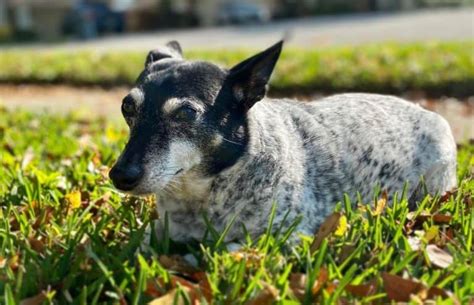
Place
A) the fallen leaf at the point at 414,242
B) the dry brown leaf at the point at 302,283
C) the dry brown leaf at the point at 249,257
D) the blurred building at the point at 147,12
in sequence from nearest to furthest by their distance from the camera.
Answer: the dry brown leaf at the point at 302,283
the dry brown leaf at the point at 249,257
the fallen leaf at the point at 414,242
the blurred building at the point at 147,12

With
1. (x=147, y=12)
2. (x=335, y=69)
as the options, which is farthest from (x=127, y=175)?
(x=147, y=12)

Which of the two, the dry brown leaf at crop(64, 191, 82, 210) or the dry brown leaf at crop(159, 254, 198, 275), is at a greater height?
the dry brown leaf at crop(159, 254, 198, 275)

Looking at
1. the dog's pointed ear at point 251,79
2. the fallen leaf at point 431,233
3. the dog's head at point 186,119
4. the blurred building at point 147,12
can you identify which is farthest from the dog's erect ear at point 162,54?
the blurred building at point 147,12

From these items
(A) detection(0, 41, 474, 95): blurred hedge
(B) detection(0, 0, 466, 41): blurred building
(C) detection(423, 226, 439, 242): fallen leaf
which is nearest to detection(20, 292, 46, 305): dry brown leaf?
(C) detection(423, 226, 439, 242): fallen leaf

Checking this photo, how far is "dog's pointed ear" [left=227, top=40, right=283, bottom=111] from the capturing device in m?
3.21

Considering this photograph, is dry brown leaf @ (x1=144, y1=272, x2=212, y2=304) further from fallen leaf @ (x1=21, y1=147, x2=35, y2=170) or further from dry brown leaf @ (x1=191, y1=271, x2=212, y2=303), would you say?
fallen leaf @ (x1=21, y1=147, x2=35, y2=170)

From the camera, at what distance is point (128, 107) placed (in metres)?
3.16

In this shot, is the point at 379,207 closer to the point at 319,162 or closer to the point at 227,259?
the point at 319,162

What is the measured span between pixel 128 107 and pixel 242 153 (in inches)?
20.5

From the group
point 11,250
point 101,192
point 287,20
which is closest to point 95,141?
point 101,192

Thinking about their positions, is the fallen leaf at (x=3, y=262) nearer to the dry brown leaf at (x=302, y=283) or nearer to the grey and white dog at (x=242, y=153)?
the grey and white dog at (x=242, y=153)

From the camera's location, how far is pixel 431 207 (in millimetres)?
3471

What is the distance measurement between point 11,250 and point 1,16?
41908 millimetres

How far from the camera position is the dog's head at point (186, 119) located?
2961 millimetres
